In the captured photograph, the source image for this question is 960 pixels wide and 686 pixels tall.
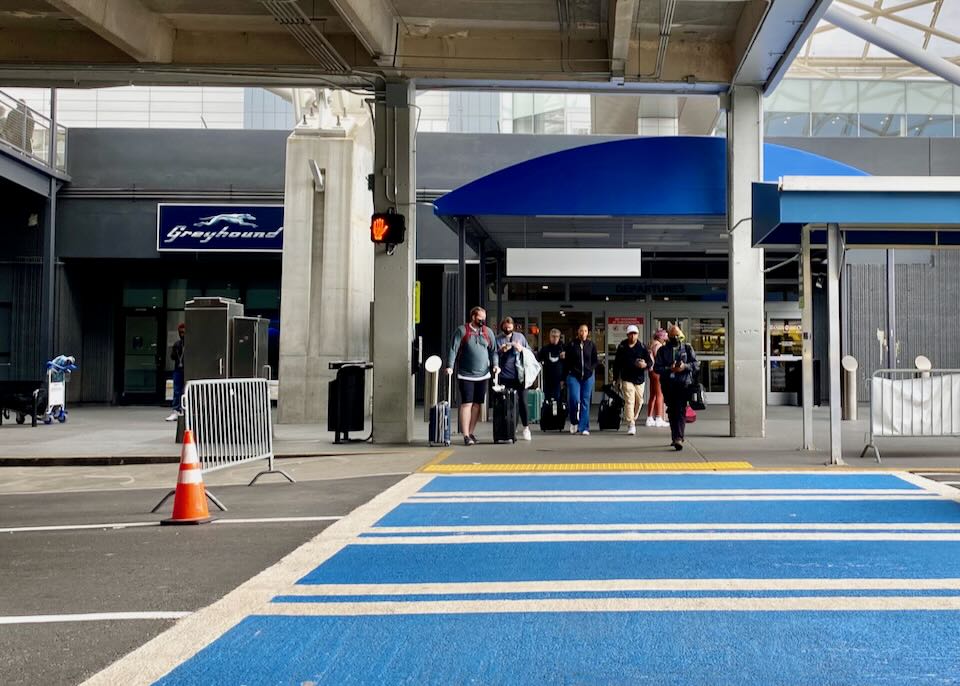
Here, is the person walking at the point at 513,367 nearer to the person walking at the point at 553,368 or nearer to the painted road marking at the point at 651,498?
the person walking at the point at 553,368

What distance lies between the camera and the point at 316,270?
20.1 metres

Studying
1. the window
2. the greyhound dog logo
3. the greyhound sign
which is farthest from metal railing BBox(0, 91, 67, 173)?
the window

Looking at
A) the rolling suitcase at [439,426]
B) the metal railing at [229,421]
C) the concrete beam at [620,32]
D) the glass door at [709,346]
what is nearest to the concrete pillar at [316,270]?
the rolling suitcase at [439,426]

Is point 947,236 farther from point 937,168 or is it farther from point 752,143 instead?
point 937,168

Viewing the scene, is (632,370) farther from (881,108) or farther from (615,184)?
(881,108)

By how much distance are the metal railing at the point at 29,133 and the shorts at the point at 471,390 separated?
14.0 meters

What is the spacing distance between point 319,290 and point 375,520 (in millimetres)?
12571

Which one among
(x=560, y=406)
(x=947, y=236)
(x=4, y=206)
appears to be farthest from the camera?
(x=4, y=206)

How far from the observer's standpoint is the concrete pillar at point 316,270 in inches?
787

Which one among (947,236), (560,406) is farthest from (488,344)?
(947,236)

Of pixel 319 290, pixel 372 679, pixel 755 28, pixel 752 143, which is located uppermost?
pixel 755 28

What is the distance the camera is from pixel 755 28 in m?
13.9

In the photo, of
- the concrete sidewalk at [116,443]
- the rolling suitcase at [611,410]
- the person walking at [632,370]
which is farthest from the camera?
the rolling suitcase at [611,410]

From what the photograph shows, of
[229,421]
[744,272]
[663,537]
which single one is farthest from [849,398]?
[663,537]
